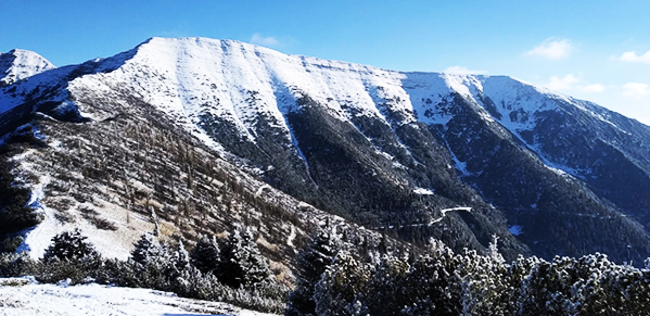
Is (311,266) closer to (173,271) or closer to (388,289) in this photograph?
(388,289)

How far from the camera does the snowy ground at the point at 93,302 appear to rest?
17.5 metres

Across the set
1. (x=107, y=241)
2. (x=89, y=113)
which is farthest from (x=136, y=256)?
(x=89, y=113)

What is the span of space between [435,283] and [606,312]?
5.51 meters

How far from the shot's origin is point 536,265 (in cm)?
1426

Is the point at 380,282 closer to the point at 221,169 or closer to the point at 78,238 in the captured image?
the point at 78,238

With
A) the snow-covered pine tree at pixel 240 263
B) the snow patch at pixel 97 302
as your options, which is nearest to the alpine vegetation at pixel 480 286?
the snow patch at pixel 97 302

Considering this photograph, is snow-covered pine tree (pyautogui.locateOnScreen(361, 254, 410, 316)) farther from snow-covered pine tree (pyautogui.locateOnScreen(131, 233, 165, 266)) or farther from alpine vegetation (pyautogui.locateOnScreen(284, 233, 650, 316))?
snow-covered pine tree (pyautogui.locateOnScreen(131, 233, 165, 266))

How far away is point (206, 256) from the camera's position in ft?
118

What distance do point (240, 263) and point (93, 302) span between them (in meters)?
14.1

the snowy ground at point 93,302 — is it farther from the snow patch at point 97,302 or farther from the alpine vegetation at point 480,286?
the alpine vegetation at point 480,286

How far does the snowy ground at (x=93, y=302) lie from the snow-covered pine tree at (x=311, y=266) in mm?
2631

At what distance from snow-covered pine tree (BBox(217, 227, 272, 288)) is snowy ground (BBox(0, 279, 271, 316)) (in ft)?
27.2

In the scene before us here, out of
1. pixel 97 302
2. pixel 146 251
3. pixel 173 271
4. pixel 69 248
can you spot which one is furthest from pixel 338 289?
pixel 69 248

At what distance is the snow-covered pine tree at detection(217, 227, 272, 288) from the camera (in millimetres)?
33719
